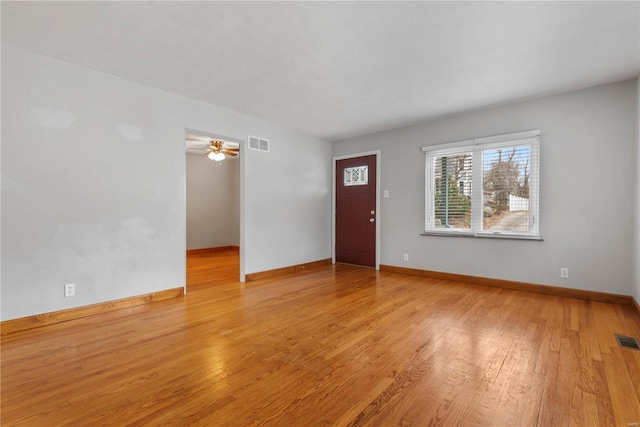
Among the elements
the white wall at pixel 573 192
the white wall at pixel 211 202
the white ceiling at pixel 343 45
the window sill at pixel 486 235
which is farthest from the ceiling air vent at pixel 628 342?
the white wall at pixel 211 202

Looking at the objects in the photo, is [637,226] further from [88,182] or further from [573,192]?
[88,182]

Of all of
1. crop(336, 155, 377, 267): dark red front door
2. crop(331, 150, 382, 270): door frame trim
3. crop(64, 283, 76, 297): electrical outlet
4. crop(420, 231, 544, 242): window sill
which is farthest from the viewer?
crop(336, 155, 377, 267): dark red front door

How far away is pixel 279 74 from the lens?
3.27 metres

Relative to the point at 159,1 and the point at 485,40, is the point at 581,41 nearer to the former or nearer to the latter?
the point at 485,40

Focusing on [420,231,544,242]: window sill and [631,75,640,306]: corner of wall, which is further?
[420,231,544,242]: window sill

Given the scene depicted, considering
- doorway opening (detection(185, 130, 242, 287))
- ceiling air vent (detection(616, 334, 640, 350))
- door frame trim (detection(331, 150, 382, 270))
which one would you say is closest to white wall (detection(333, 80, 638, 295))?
door frame trim (detection(331, 150, 382, 270))

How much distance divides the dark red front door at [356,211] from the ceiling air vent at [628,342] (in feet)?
11.6

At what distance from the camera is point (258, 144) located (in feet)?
16.0

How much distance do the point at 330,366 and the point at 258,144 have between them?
3.72 meters

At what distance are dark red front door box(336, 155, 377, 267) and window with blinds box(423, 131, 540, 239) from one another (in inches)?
43.7

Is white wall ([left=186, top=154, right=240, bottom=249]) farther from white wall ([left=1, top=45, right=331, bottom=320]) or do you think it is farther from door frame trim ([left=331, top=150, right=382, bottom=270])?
white wall ([left=1, top=45, right=331, bottom=320])

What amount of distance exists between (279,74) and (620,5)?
2.90 meters

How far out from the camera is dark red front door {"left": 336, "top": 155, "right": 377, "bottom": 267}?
5.75 metres

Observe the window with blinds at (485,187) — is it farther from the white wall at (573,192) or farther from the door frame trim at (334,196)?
the door frame trim at (334,196)
